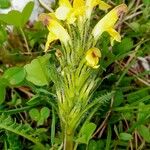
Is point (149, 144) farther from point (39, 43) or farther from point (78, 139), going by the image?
point (39, 43)

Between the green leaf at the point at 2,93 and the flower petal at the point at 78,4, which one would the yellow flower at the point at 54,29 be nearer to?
the flower petal at the point at 78,4

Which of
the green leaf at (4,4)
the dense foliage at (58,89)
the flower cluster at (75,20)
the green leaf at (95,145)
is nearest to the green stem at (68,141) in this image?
the dense foliage at (58,89)

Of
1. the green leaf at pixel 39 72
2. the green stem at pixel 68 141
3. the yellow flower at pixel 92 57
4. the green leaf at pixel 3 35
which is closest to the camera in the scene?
the yellow flower at pixel 92 57

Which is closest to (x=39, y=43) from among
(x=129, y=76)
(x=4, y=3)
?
(x=4, y=3)

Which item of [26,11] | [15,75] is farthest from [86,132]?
[26,11]

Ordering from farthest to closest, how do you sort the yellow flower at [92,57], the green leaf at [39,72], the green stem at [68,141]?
the green leaf at [39,72] < the green stem at [68,141] < the yellow flower at [92,57]

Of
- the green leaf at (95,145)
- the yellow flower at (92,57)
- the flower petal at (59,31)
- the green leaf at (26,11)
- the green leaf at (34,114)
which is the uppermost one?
the green leaf at (26,11)

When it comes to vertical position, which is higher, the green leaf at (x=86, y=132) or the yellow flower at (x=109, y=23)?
the yellow flower at (x=109, y=23)
